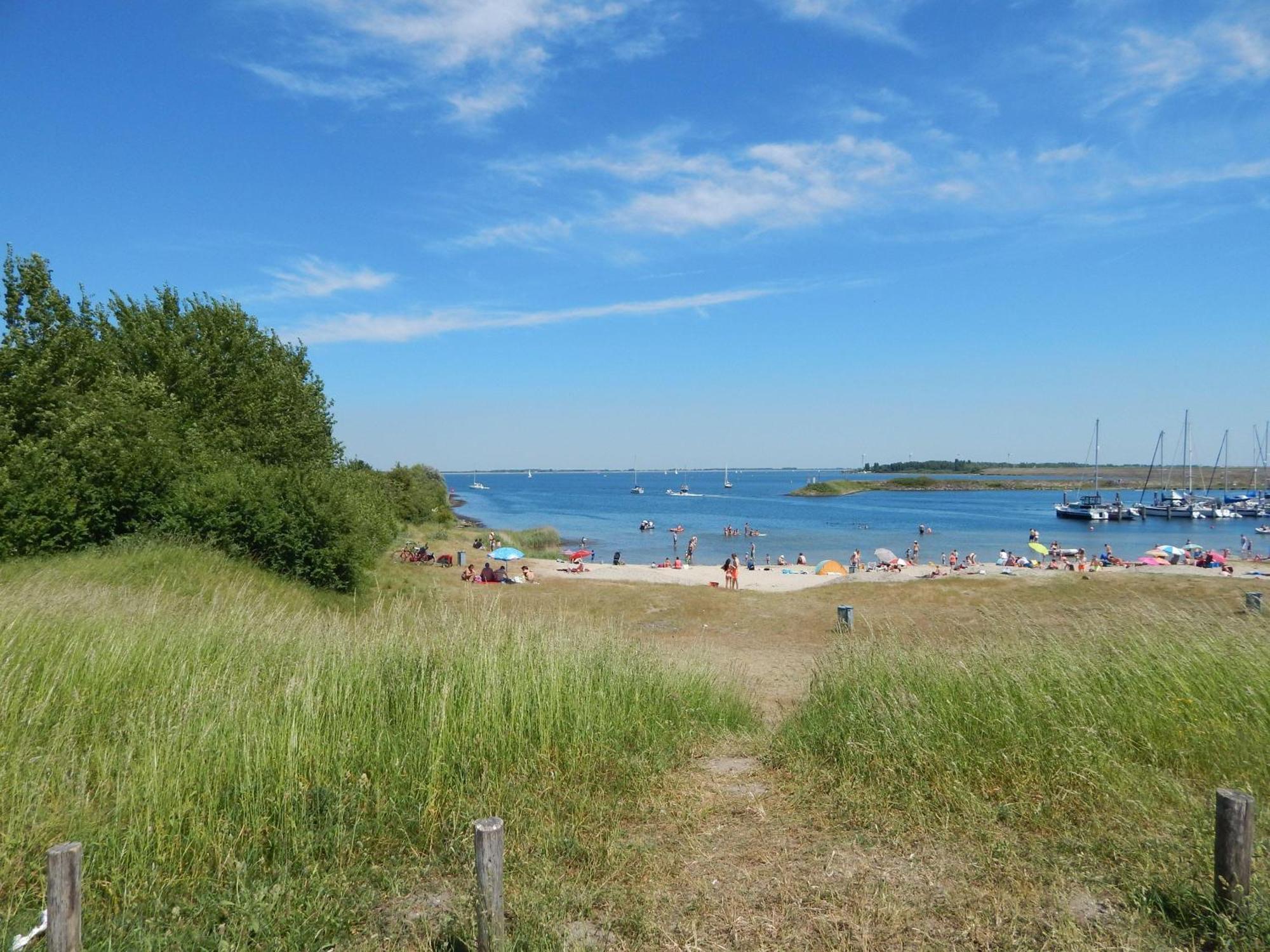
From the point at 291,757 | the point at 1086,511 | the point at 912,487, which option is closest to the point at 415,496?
the point at 291,757

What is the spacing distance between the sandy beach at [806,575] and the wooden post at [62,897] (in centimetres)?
2275

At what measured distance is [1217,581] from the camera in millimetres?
22094

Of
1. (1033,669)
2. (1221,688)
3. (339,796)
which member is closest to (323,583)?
(339,796)

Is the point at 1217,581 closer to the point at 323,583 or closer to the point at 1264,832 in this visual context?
the point at 1264,832

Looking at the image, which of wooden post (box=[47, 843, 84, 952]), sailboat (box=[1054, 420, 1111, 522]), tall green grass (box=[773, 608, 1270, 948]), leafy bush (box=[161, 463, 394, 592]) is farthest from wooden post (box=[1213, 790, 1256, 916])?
sailboat (box=[1054, 420, 1111, 522])

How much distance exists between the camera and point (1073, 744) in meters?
5.90

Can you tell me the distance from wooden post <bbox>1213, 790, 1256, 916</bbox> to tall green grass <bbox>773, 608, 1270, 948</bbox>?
10 centimetres

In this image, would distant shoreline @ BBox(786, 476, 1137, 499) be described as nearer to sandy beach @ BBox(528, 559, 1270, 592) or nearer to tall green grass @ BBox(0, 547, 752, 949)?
sandy beach @ BBox(528, 559, 1270, 592)

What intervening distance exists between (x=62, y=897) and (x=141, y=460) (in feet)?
55.9

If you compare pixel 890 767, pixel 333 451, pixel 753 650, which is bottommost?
pixel 753 650

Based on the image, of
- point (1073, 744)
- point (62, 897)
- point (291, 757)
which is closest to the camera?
point (62, 897)

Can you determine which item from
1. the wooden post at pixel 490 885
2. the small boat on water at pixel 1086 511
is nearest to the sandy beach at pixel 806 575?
the wooden post at pixel 490 885

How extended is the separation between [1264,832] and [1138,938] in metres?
1.58

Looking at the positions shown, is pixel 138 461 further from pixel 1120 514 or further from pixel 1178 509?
pixel 1178 509
